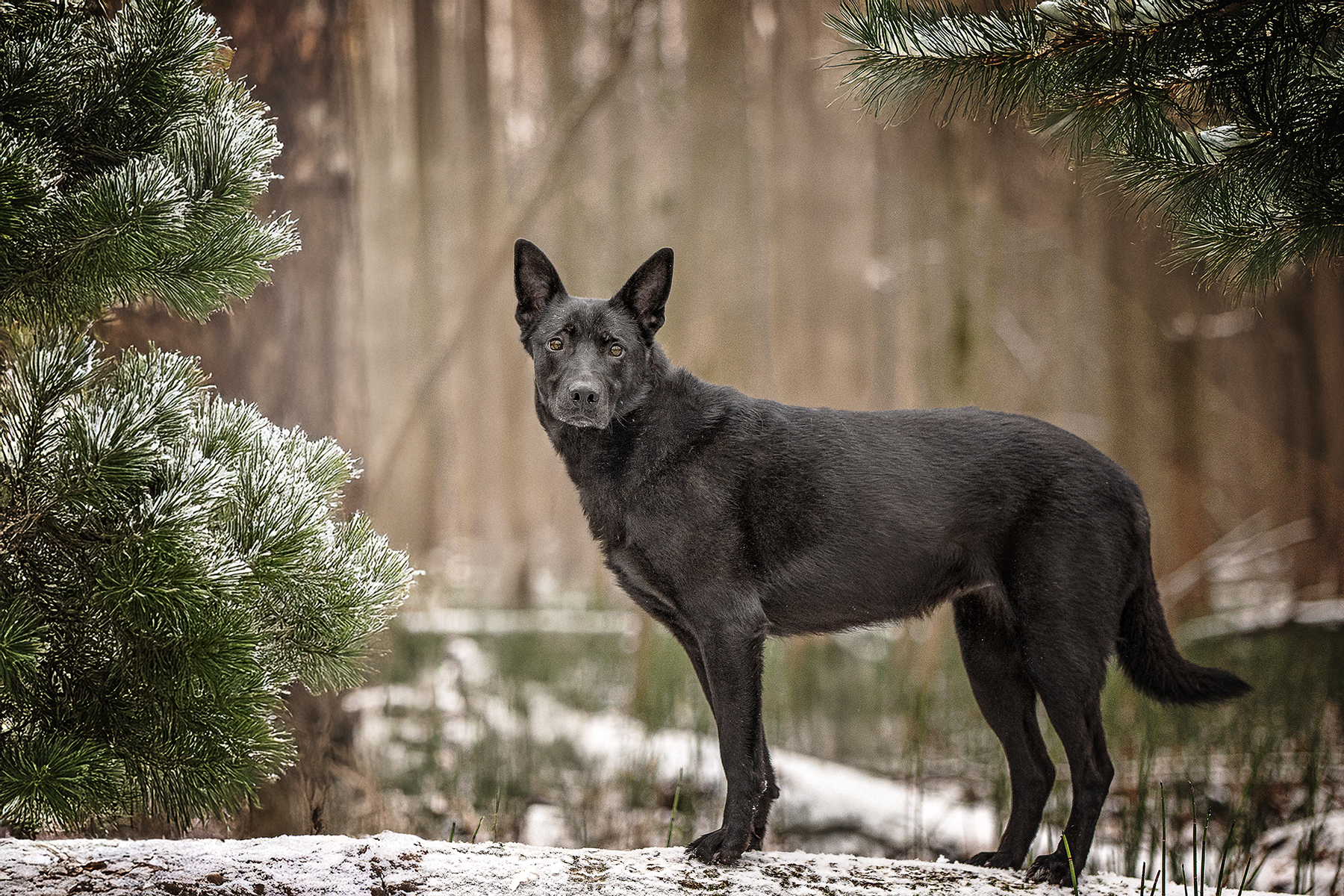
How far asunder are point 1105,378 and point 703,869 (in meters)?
7.52

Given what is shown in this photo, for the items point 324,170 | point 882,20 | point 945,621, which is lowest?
point 945,621

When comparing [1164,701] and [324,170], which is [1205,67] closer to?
[1164,701]

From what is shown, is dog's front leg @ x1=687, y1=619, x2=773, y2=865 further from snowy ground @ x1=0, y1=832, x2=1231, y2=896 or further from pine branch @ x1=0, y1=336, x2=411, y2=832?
pine branch @ x1=0, y1=336, x2=411, y2=832

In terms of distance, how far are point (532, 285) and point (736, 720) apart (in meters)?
1.61

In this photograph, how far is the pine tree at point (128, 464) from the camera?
206 centimetres

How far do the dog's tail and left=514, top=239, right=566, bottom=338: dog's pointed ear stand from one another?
7.27 ft

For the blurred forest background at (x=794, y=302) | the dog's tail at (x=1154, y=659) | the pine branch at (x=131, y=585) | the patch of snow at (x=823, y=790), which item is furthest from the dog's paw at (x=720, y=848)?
the blurred forest background at (x=794, y=302)

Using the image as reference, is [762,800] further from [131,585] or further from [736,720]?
[131,585]

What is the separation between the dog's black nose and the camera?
2.71 m

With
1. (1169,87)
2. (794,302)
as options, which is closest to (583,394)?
(1169,87)

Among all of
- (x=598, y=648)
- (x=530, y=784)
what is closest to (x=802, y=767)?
(x=530, y=784)

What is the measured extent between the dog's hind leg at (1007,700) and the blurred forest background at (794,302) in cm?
307

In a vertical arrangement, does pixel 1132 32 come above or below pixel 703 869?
above

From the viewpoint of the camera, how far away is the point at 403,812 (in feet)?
16.3
